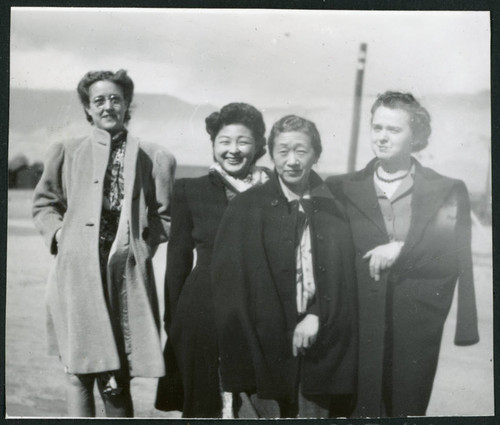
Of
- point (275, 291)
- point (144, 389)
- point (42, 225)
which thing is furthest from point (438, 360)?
point (42, 225)

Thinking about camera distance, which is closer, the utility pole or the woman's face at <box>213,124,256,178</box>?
the woman's face at <box>213,124,256,178</box>

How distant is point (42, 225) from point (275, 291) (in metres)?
1.33

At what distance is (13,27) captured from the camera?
14.1 ft

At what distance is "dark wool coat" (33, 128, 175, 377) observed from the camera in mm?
4105

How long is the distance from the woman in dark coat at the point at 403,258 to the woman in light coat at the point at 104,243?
1.06m

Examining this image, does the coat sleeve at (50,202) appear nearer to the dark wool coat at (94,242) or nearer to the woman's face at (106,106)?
the dark wool coat at (94,242)

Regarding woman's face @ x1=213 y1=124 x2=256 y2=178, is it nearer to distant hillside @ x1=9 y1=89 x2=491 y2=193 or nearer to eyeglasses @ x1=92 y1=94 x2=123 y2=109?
distant hillside @ x1=9 y1=89 x2=491 y2=193

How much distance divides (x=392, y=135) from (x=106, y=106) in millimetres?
1582

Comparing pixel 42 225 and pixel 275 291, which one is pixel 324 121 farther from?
pixel 42 225

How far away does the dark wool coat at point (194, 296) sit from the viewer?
413cm

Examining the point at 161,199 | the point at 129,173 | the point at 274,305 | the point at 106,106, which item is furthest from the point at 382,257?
the point at 106,106

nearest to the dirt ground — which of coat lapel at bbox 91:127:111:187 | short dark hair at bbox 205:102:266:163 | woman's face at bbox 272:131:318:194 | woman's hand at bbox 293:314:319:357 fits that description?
coat lapel at bbox 91:127:111:187

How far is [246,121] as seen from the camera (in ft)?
13.8

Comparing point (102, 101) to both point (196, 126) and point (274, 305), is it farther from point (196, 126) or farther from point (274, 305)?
point (274, 305)
